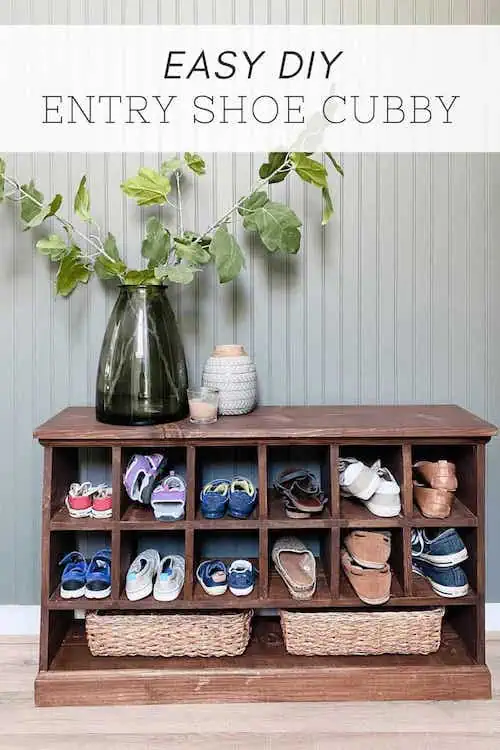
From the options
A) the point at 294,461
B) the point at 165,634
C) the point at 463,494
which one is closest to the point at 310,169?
the point at 294,461

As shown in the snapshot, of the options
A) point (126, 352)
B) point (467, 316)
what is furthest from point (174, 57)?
point (467, 316)

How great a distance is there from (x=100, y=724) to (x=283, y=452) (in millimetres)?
911

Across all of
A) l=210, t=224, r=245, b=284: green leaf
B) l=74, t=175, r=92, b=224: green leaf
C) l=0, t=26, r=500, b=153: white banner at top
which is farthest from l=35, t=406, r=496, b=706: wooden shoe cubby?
l=0, t=26, r=500, b=153: white banner at top

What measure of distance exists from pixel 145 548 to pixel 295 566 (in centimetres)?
54

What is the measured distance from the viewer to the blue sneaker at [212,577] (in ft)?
5.50

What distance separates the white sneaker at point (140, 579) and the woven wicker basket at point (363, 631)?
389mm

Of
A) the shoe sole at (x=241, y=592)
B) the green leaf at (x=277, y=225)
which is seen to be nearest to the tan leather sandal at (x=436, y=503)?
the shoe sole at (x=241, y=592)

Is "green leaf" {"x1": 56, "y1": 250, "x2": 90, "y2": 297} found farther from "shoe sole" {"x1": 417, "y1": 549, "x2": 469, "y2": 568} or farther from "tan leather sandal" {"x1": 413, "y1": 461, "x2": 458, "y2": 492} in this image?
Result: "shoe sole" {"x1": 417, "y1": 549, "x2": 469, "y2": 568}

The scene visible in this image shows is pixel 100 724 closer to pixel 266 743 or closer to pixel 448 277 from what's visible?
pixel 266 743

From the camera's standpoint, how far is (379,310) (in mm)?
2012

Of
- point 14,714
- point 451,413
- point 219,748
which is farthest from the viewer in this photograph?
point 451,413

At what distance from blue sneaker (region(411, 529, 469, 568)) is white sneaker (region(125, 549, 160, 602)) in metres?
0.74

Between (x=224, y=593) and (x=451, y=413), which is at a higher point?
(x=451, y=413)

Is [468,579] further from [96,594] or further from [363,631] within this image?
[96,594]
